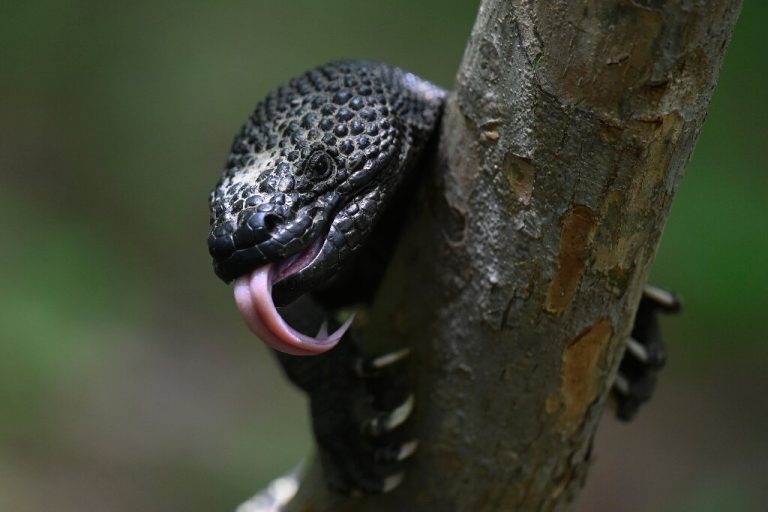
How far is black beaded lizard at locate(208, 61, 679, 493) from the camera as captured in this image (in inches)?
43.6

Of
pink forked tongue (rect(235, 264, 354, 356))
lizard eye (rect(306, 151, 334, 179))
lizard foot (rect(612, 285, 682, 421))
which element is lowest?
lizard foot (rect(612, 285, 682, 421))

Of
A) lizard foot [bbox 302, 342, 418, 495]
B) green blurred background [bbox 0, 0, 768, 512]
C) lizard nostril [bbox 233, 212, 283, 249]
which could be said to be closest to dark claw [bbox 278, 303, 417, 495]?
lizard foot [bbox 302, 342, 418, 495]

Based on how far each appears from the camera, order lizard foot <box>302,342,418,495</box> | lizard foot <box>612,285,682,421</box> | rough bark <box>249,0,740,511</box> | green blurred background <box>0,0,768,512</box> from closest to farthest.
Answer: rough bark <box>249,0,740,511</box>, lizard foot <box>302,342,418,495</box>, lizard foot <box>612,285,682,421</box>, green blurred background <box>0,0,768,512</box>

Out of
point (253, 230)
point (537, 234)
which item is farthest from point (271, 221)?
point (537, 234)

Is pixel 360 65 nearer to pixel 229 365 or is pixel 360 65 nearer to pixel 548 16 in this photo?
pixel 548 16

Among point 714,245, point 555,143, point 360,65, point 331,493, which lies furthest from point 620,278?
point 714,245

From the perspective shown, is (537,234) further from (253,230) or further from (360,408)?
(360,408)

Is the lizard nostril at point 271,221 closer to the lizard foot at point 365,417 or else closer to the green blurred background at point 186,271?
the lizard foot at point 365,417

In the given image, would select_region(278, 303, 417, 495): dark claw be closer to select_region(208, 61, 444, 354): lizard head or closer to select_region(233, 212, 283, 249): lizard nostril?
select_region(208, 61, 444, 354): lizard head

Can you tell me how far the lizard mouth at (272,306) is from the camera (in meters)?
1.07

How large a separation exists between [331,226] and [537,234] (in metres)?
0.28

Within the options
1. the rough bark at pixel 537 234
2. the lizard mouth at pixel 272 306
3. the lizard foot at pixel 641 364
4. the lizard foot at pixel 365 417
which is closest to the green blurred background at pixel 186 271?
the lizard foot at pixel 641 364

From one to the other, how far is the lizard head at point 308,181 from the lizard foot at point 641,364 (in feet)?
1.84

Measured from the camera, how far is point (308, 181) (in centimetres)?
117
